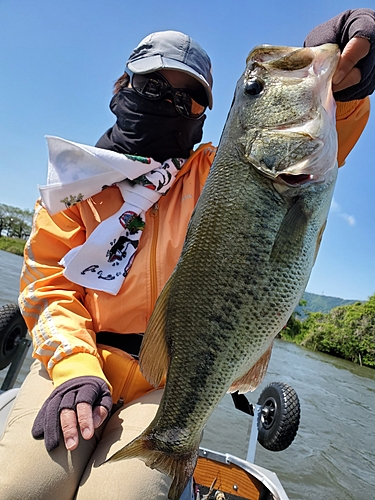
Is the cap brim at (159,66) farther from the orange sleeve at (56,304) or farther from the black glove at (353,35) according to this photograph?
the orange sleeve at (56,304)

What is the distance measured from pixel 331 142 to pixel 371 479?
8.92 metres

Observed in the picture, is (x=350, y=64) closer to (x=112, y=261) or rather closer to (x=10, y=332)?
(x=112, y=261)

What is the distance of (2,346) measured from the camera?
9.01ft

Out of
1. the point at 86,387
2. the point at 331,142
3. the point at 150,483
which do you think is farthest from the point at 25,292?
the point at 331,142

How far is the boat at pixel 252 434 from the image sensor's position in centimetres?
280

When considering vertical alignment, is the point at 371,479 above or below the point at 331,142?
below

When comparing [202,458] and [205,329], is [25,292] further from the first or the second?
[202,458]

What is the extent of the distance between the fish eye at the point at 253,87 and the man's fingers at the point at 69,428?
63.6 inches

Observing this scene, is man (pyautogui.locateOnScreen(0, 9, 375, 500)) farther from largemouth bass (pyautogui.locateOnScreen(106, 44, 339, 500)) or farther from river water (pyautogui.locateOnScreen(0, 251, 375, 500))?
river water (pyautogui.locateOnScreen(0, 251, 375, 500))

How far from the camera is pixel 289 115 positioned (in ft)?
5.18

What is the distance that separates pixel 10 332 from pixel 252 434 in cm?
208

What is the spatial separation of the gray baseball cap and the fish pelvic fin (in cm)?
193

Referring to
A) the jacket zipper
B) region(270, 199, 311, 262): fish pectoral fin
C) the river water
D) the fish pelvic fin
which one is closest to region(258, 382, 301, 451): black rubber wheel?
the jacket zipper

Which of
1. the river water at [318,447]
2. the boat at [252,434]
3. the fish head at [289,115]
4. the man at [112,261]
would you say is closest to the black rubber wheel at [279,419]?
the boat at [252,434]
